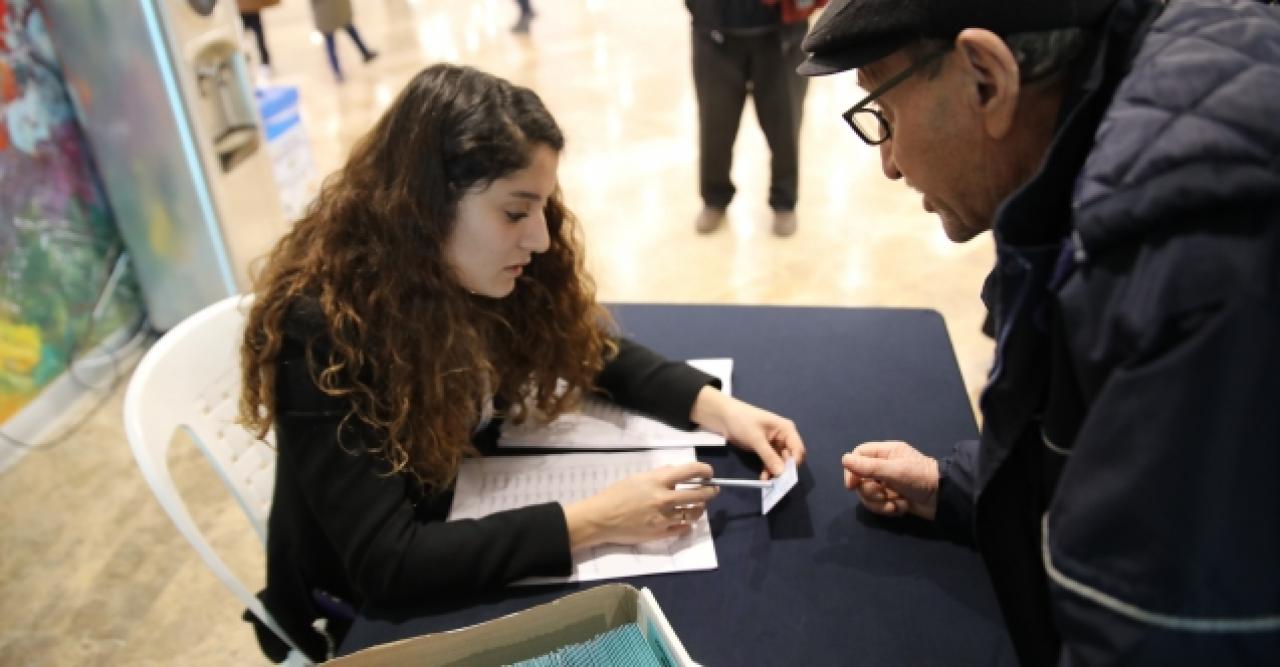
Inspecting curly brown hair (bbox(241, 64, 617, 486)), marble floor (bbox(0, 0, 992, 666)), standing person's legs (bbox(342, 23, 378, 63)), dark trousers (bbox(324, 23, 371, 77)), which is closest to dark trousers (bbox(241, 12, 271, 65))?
marble floor (bbox(0, 0, 992, 666))

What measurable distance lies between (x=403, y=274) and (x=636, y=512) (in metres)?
0.44

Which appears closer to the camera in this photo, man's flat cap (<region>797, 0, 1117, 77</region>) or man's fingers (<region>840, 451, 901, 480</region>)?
man's flat cap (<region>797, 0, 1117, 77</region>)

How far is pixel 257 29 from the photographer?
5.75m

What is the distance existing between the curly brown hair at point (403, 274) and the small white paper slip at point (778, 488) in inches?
16.3

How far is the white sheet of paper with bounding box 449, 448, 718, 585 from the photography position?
3.58 feet

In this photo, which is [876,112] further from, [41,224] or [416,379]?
[41,224]

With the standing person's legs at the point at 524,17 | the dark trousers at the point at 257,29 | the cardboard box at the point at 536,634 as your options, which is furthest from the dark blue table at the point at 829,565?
the standing person's legs at the point at 524,17

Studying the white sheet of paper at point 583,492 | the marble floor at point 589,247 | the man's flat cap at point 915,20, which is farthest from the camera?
the marble floor at point 589,247

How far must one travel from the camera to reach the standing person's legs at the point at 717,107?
3.39 metres

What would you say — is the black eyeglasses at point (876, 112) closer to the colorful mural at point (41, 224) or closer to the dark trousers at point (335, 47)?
the colorful mural at point (41, 224)

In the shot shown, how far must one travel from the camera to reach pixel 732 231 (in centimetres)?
379

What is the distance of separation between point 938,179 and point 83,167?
284 cm

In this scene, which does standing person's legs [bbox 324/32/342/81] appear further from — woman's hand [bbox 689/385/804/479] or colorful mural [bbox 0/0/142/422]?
woman's hand [bbox 689/385/804/479]

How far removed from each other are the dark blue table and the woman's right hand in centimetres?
5
